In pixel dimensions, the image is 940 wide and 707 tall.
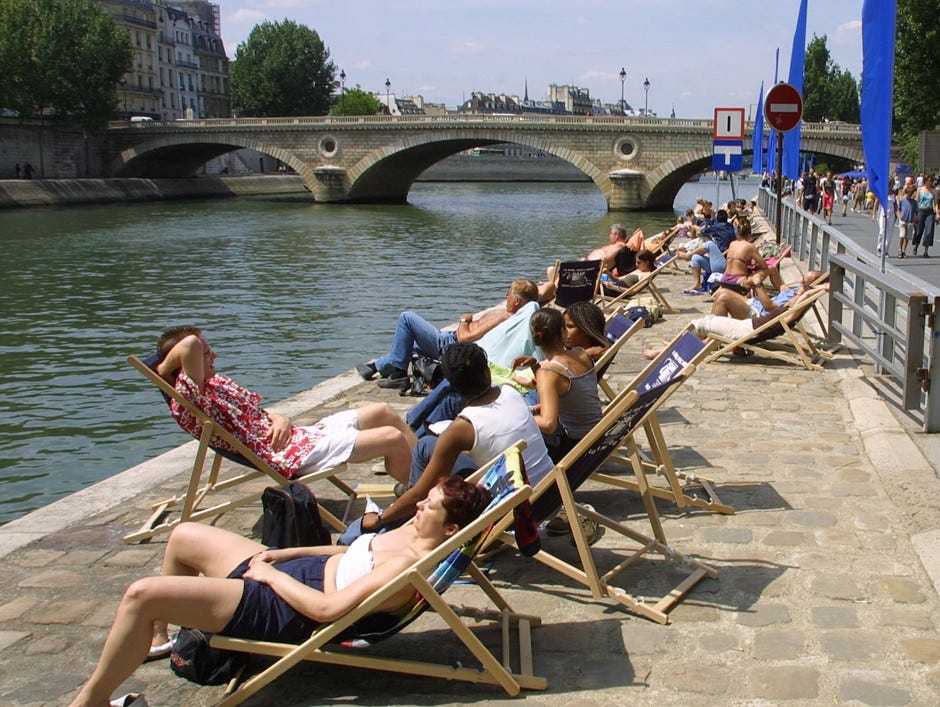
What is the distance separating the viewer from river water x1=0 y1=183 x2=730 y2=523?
9648 mm

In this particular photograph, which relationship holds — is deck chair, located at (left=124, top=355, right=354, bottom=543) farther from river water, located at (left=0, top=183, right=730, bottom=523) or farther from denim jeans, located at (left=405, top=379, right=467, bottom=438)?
river water, located at (left=0, top=183, right=730, bottom=523)

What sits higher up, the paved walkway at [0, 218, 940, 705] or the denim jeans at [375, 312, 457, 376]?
the denim jeans at [375, 312, 457, 376]

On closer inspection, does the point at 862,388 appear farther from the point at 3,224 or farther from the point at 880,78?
the point at 3,224

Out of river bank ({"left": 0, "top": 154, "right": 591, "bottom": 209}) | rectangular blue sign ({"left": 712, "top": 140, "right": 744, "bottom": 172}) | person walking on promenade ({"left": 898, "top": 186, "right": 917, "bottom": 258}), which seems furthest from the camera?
river bank ({"left": 0, "top": 154, "right": 591, "bottom": 209})

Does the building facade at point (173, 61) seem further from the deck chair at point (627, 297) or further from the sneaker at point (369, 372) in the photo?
the sneaker at point (369, 372)

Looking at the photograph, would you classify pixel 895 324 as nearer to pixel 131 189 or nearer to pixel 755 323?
pixel 755 323

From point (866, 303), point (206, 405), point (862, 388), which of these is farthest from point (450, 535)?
point (866, 303)

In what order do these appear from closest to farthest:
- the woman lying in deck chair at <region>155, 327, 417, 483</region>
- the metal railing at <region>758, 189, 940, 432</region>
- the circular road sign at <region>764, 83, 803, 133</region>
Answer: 1. the woman lying in deck chair at <region>155, 327, 417, 483</region>
2. the metal railing at <region>758, 189, 940, 432</region>
3. the circular road sign at <region>764, 83, 803, 133</region>

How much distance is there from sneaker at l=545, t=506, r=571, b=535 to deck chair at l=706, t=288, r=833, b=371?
12.5 feet

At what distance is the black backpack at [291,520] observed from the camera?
Result: 3.92m

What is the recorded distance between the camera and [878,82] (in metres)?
7.17

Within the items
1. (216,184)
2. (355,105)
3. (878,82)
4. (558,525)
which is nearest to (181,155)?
(216,184)

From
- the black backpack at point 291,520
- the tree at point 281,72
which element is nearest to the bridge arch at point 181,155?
the tree at point 281,72

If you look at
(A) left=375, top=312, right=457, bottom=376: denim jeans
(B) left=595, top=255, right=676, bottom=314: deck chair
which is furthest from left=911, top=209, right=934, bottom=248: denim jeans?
(A) left=375, top=312, right=457, bottom=376: denim jeans
